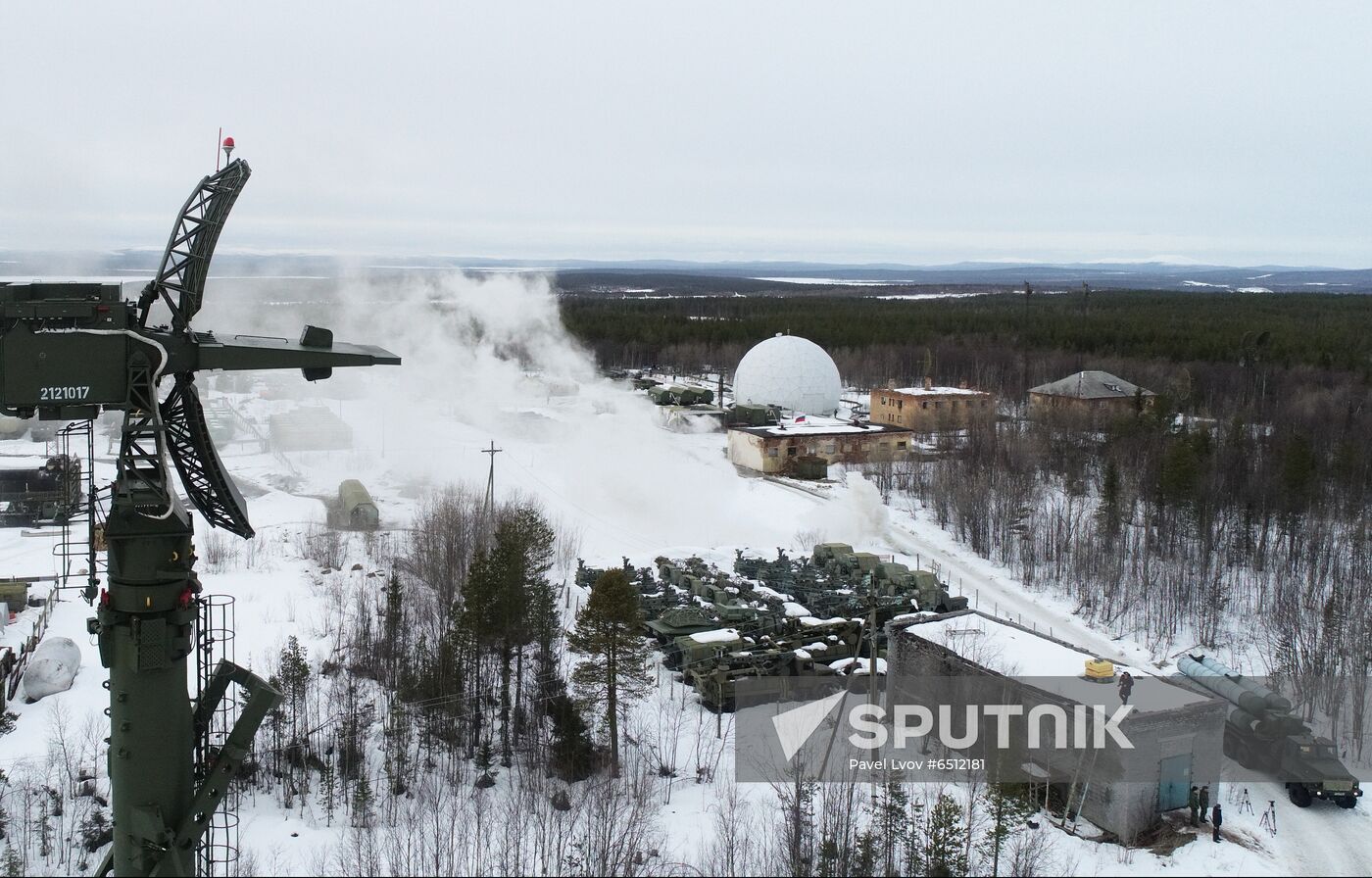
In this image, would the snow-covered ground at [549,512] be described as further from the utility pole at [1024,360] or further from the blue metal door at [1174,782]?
the utility pole at [1024,360]

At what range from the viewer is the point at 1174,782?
18.8 meters

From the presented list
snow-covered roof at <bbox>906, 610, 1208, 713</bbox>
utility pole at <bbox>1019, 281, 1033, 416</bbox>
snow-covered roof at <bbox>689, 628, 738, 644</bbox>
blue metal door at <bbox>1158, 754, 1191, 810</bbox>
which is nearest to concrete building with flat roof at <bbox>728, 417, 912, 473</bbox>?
utility pole at <bbox>1019, 281, 1033, 416</bbox>

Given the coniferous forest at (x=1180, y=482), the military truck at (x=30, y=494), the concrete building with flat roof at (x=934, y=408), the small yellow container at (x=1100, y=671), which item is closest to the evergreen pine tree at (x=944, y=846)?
the small yellow container at (x=1100, y=671)

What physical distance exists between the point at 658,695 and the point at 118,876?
15297 millimetres

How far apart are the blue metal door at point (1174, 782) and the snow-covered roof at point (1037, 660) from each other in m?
0.96

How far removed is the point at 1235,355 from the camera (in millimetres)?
70625

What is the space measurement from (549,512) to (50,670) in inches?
704

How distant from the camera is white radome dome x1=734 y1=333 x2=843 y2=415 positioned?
5941 centimetres

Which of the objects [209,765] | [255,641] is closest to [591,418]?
[255,641]

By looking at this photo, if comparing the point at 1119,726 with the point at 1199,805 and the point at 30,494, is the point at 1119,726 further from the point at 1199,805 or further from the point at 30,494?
the point at 30,494

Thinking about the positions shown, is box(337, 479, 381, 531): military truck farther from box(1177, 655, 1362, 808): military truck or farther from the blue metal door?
the blue metal door

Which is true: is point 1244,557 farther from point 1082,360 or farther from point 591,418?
point 1082,360

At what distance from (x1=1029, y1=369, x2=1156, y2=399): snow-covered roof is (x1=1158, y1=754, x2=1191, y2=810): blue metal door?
131 feet

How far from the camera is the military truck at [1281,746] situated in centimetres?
2011
